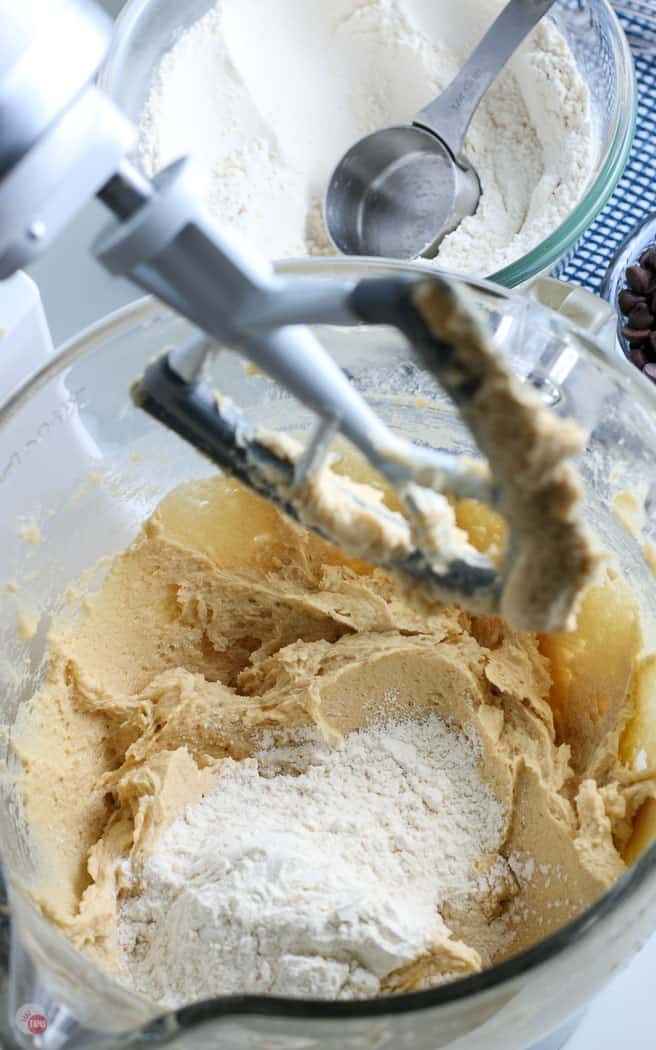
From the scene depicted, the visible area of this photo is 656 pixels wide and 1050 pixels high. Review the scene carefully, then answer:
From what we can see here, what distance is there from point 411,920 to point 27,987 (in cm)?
26

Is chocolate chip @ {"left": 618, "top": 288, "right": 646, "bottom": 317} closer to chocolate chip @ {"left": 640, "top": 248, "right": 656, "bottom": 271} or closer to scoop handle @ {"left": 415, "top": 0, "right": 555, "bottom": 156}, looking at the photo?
chocolate chip @ {"left": 640, "top": 248, "right": 656, "bottom": 271}

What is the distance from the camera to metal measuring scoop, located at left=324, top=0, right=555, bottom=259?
1.30 meters

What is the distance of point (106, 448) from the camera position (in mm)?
972

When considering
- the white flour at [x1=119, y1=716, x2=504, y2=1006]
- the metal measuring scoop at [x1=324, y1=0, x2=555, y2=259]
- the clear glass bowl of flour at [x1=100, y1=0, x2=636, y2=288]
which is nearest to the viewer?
the white flour at [x1=119, y1=716, x2=504, y2=1006]

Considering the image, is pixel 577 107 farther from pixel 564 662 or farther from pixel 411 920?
pixel 411 920

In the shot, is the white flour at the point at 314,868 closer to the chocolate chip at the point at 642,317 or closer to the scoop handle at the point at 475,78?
the chocolate chip at the point at 642,317

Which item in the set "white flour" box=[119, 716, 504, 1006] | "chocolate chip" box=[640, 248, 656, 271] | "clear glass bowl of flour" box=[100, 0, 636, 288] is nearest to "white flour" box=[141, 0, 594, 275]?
"clear glass bowl of flour" box=[100, 0, 636, 288]

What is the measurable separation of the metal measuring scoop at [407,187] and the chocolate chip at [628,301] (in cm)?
21

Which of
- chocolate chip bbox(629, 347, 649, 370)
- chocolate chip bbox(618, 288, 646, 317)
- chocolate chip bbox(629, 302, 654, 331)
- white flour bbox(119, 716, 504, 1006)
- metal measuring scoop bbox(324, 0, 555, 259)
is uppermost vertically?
metal measuring scoop bbox(324, 0, 555, 259)

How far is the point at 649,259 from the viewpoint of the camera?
4.11 ft

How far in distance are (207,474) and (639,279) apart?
0.57 meters

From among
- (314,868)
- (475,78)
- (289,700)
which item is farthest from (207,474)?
(475,78)

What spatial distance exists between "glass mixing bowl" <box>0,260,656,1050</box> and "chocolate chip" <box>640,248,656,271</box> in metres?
0.42

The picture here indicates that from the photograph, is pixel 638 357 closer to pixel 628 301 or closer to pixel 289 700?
pixel 628 301
